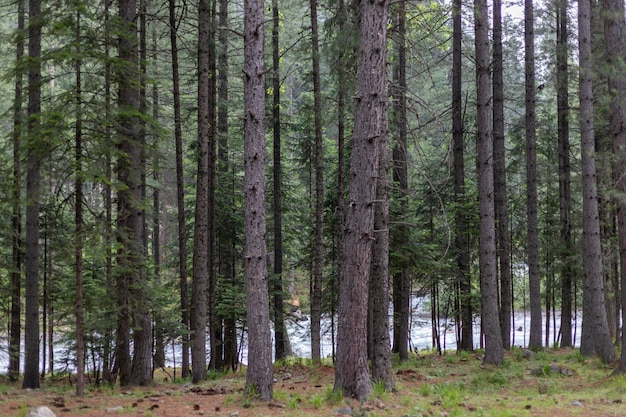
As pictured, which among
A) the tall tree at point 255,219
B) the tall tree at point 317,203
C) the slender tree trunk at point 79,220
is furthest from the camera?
the tall tree at point 317,203

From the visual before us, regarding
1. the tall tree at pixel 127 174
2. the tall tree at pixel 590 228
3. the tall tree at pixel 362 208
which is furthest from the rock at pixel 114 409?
the tall tree at pixel 590 228

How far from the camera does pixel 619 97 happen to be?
9.72 metres

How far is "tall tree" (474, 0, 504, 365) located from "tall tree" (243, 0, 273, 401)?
621 cm

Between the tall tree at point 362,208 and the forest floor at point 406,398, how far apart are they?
46cm

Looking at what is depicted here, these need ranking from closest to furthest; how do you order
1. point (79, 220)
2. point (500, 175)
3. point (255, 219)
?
point (255, 219) < point (79, 220) < point (500, 175)

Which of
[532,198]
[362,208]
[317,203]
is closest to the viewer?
[362,208]

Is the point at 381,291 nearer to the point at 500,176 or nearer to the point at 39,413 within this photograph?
the point at 39,413

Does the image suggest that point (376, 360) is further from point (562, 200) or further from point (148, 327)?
point (562, 200)

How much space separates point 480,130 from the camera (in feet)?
41.3

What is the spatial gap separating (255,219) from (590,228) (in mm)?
8043

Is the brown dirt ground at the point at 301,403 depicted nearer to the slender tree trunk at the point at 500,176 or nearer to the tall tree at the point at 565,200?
the slender tree trunk at the point at 500,176

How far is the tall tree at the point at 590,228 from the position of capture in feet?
39.6

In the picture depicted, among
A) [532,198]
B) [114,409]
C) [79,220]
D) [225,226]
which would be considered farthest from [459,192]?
[114,409]

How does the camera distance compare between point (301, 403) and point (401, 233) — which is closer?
point (301, 403)
